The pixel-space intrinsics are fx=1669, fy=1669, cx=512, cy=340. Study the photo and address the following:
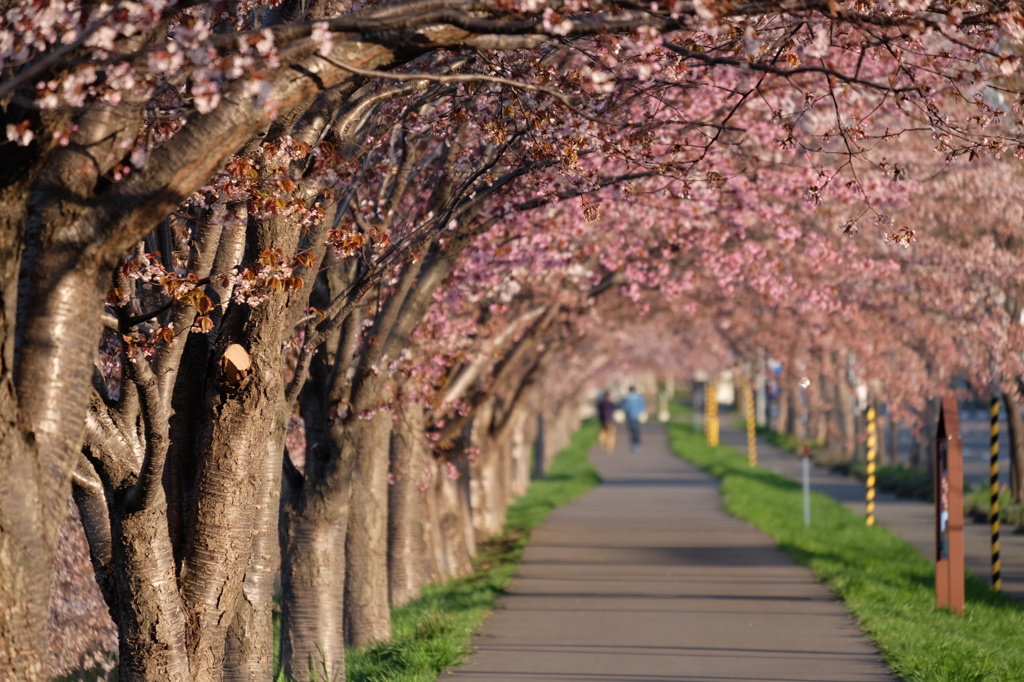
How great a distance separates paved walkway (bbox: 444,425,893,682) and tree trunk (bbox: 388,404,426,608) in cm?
117

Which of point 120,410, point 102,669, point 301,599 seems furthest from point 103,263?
point 102,669

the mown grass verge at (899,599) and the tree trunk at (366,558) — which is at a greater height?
the tree trunk at (366,558)

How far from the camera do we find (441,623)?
521 inches

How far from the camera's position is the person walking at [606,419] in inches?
2242

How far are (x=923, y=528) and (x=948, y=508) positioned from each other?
35.1 ft

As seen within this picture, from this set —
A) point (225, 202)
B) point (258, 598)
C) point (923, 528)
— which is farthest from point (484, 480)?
point (225, 202)

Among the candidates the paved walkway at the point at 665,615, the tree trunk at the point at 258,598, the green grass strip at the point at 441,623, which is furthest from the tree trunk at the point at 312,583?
the tree trunk at the point at 258,598

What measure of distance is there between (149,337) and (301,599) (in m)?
4.10

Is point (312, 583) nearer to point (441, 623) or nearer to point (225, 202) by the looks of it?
point (441, 623)

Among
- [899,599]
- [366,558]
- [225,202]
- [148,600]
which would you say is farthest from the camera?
[899,599]

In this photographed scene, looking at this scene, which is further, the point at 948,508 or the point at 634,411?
the point at 634,411

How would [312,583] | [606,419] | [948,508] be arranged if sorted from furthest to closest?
[606,419], [948,508], [312,583]

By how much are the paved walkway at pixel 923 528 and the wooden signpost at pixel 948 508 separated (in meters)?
1.67

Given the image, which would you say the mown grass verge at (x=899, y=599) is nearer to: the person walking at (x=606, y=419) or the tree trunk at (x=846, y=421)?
the tree trunk at (x=846, y=421)
